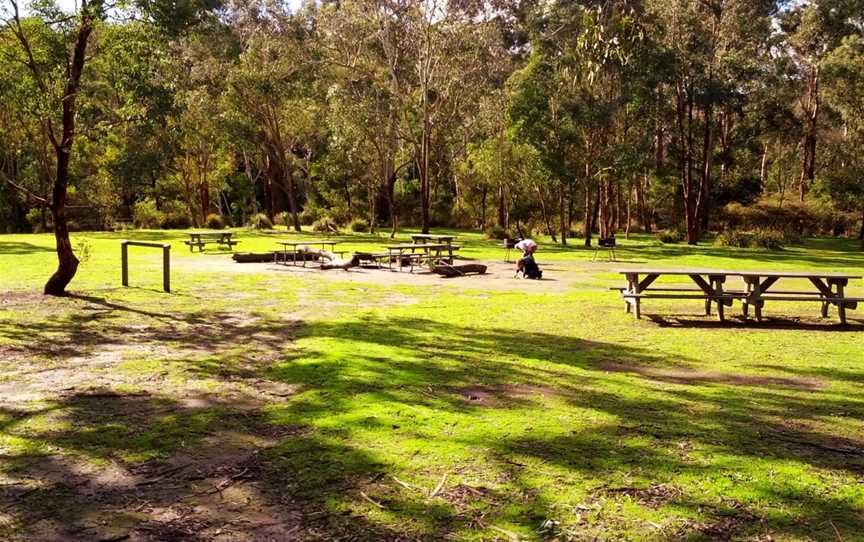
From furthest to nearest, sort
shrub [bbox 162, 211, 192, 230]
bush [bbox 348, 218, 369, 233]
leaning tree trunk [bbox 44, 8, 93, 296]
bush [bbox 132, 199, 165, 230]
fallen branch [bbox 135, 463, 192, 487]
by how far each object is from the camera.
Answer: shrub [bbox 162, 211, 192, 230], bush [bbox 132, 199, 165, 230], bush [bbox 348, 218, 369, 233], leaning tree trunk [bbox 44, 8, 93, 296], fallen branch [bbox 135, 463, 192, 487]

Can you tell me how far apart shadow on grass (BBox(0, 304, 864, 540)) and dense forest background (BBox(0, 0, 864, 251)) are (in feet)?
73.7

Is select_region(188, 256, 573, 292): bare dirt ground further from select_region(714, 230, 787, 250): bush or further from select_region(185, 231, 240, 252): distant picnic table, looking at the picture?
select_region(714, 230, 787, 250): bush

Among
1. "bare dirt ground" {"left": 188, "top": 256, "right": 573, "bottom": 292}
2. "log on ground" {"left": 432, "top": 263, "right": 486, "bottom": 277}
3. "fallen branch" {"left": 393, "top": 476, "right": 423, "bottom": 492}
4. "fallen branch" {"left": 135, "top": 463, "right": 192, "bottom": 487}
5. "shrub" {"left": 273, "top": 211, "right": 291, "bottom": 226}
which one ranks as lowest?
"fallen branch" {"left": 135, "top": 463, "right": 192, "bottom": 487}

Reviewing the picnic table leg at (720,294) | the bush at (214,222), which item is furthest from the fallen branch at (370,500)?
the bush at (214,222)

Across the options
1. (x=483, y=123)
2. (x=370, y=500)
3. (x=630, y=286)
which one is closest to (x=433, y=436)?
(x=370, y=500)

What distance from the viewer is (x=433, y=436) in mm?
5215

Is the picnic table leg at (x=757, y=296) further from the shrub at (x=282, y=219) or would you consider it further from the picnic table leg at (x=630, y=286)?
the shrub at (x=282, y=219)

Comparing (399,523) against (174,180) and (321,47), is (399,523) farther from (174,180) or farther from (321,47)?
(174,180)

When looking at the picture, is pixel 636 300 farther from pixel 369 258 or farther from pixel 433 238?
pixel 433 238

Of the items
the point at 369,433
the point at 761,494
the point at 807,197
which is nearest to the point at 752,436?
the point at 761,494

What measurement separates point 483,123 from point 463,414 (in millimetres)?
40321

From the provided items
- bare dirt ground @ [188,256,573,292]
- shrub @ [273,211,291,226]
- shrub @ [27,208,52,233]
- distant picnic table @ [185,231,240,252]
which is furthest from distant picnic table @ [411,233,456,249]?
shrub @ [27,208,52,233]

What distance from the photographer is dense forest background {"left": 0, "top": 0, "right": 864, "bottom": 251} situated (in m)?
34.9

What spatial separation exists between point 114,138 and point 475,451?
37.6ft
